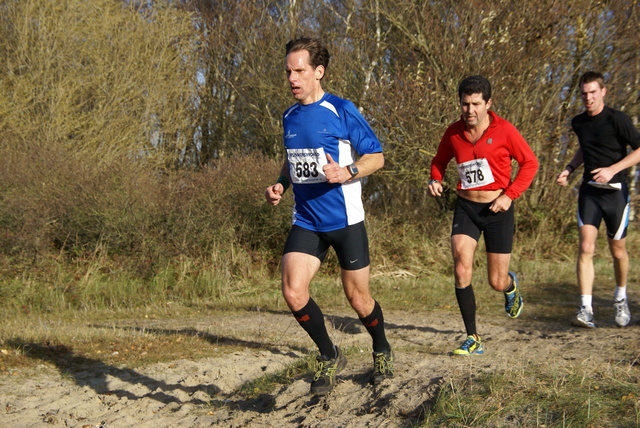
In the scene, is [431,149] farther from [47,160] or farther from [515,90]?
[47,160]

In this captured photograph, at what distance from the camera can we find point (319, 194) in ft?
15.0

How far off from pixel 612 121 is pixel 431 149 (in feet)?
17.4

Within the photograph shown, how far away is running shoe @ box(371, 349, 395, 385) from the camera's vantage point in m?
4.56

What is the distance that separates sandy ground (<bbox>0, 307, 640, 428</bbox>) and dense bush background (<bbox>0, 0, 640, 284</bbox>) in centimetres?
362

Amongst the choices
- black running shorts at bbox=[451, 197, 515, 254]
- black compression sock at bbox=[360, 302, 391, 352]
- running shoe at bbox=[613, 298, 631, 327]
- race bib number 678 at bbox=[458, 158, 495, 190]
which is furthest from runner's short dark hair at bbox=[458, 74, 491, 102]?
running shoe at bbox=[613, 298, 631, 327]

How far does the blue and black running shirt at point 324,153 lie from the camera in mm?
4520

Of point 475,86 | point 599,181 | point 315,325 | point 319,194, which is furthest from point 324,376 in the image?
point 599,181

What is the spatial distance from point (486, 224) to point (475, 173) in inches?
17.9

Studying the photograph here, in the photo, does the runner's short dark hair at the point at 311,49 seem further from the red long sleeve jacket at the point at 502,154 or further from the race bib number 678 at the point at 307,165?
the red long sleeve jacket at the point at 502,154

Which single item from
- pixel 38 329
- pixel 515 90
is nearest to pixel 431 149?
pixel 515 90

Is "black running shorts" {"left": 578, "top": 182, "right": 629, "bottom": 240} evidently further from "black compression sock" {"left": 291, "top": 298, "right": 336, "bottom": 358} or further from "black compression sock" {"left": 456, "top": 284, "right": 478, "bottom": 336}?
"black compression sock" {"left": 291, "top": 298, "right": 336, "bottom": 358}

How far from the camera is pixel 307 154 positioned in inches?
179

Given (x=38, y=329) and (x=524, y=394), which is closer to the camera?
(x=524, y=394)

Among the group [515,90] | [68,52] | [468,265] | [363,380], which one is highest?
[68,52]
